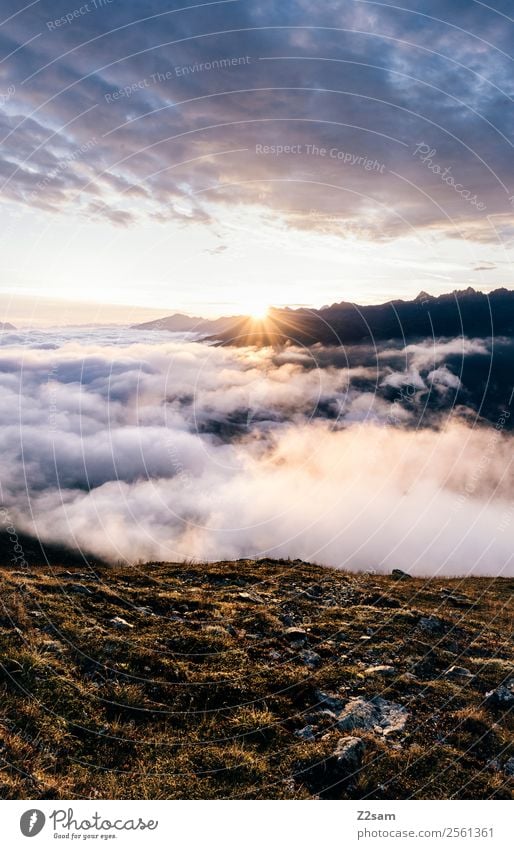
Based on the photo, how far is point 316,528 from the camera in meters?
186

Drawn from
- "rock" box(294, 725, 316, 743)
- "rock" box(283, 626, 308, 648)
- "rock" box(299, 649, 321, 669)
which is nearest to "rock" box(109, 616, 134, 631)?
"rock" box(283, 626, 308, 648)

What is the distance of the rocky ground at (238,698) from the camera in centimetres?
1084

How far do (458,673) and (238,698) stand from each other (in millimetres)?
8024

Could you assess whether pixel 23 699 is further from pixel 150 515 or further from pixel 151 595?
pixel 150 515

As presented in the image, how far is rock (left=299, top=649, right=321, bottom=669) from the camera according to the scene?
15641 mm

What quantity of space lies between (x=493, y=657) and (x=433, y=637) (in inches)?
85.8

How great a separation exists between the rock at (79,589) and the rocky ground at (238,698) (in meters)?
0.09

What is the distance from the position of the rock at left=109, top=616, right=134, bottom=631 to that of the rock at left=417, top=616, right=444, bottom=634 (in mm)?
11813

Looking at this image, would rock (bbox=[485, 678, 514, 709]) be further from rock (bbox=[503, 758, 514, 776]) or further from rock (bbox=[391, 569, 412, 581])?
rock (bbox=[391, 569, 412, 581])

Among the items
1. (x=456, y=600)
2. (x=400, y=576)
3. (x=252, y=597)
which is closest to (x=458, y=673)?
(x=252, y=597)

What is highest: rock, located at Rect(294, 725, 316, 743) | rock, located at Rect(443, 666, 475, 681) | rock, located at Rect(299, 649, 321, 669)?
rock, located at Rect(294, 725, 316, 743)

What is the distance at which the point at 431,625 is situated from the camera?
20250 millimetres

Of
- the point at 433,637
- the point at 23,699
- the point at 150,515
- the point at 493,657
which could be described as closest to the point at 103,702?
the point at 23,699

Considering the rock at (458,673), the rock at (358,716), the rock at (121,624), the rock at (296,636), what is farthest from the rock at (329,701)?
the rock at (121,624)
